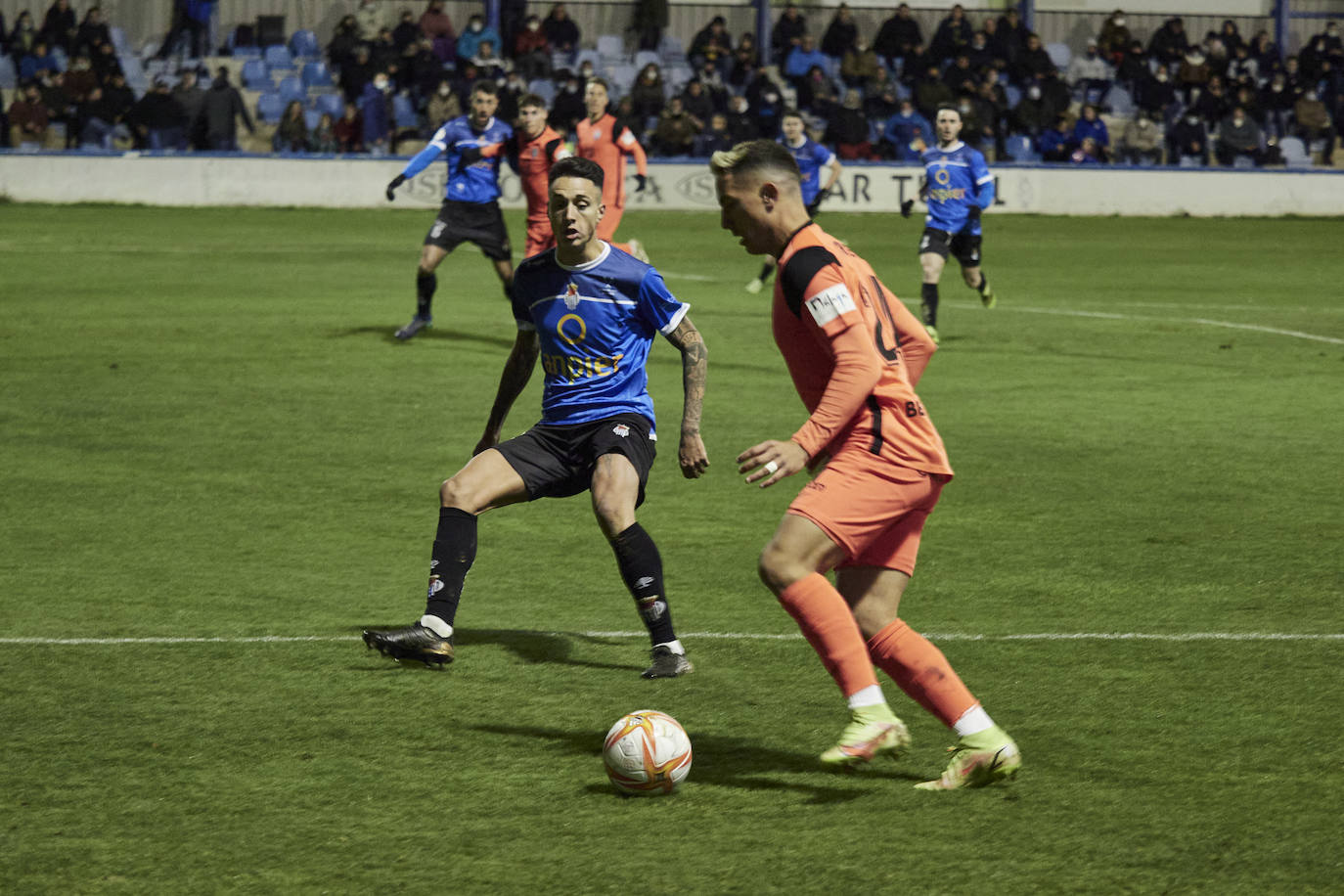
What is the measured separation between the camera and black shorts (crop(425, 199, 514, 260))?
15242 mm

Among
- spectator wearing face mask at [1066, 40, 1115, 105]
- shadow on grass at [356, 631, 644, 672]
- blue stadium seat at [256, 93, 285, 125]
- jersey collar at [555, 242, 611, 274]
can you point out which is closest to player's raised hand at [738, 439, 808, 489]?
shadow on grass at [356, 631, 644, 672]

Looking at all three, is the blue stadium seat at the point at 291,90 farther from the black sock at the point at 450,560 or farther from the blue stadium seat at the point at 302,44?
the black sock at the point at 450,560

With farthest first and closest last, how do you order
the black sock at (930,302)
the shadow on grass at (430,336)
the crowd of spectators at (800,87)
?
the crowd of spectators at (800,87) → the black sock at (930,302) → the shadow on grass at (430,336)

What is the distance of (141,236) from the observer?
24375 millimetres

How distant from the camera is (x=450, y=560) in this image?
19.4 ft

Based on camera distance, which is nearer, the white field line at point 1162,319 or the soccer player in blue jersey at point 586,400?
the soccer player in blue jersey at point 586,400

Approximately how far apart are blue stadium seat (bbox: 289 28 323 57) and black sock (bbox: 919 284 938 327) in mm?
22526

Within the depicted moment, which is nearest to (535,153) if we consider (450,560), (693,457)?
(450,560)

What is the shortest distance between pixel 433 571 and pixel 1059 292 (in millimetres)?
15004

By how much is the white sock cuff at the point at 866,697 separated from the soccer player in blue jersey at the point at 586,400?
4.29 ft

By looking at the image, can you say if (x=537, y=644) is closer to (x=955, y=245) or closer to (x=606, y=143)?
(x=606, y=143)

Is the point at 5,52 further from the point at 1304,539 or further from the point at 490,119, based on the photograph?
the point at 1304,539

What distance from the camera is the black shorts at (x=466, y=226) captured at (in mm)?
15242

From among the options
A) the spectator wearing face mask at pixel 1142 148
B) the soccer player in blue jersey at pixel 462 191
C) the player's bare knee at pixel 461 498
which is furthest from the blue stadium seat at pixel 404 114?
the player's bare knee at pixel 461 498
